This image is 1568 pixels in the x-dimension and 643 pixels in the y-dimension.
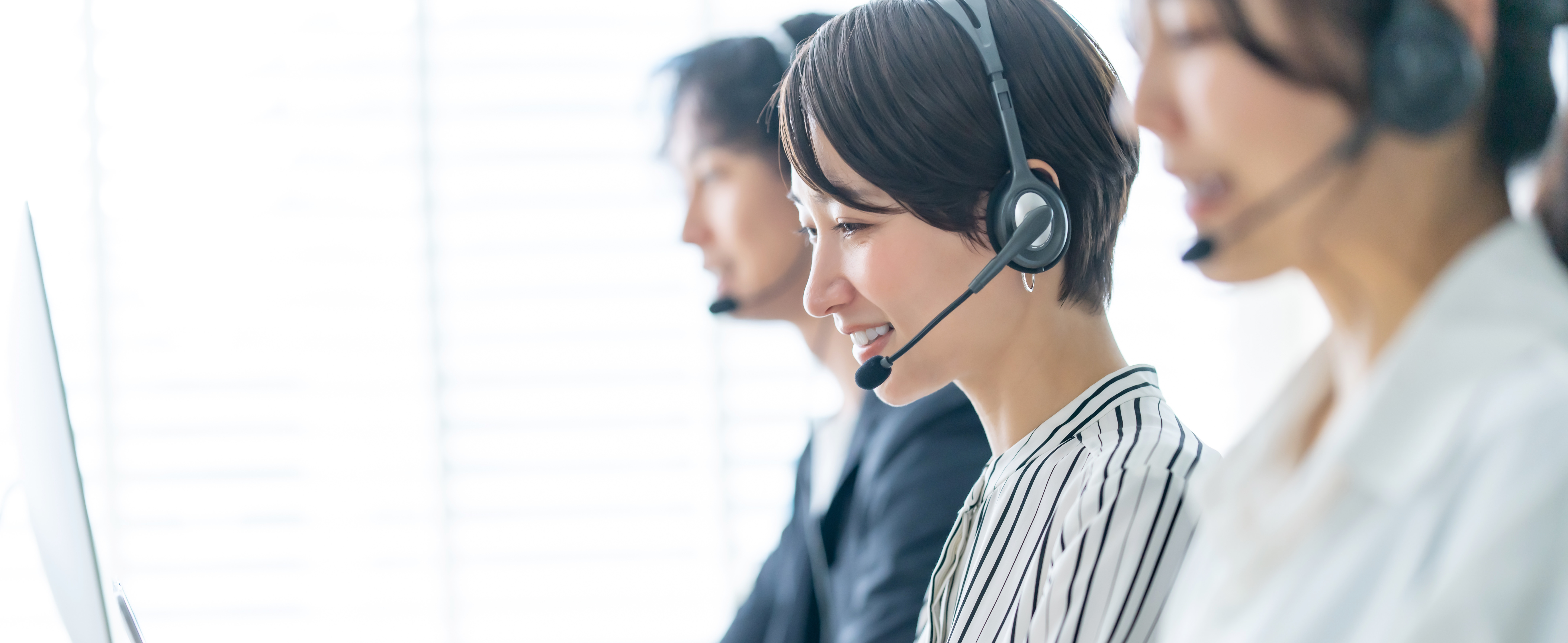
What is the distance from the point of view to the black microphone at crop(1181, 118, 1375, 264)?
430 millimetres

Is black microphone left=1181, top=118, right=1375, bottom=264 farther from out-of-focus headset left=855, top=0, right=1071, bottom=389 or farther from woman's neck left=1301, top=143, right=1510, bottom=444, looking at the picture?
out-of-focus headset left=855, top=0, right=1071, bottom=389

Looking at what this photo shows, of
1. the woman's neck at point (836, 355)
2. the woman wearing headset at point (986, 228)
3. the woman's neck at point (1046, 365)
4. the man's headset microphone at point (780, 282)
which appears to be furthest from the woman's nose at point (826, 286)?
the man's headset microphone at point (780, 282)

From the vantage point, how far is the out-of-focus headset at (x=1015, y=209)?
800mm

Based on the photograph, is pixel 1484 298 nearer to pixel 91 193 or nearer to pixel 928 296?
pixel 928 296

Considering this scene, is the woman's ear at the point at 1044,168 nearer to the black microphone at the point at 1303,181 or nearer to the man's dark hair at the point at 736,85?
the black microphone at the point at 1303,181

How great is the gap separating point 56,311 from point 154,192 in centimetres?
30

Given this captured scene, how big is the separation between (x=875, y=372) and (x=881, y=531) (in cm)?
24

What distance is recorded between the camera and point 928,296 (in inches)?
34.6

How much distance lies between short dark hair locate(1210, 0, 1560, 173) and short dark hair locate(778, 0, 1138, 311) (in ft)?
1.29

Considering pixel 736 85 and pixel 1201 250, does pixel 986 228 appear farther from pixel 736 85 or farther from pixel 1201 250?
pixel 736 85

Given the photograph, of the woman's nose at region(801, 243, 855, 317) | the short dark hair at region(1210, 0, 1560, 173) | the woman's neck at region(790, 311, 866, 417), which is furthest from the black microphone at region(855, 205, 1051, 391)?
the woman's neck at region(790, 311, 866, 417)

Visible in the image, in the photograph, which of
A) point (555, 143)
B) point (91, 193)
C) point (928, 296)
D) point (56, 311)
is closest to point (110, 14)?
point (91, 193)

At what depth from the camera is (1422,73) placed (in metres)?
0.40

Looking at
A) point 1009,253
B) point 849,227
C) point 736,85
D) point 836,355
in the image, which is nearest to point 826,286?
point 849,227
